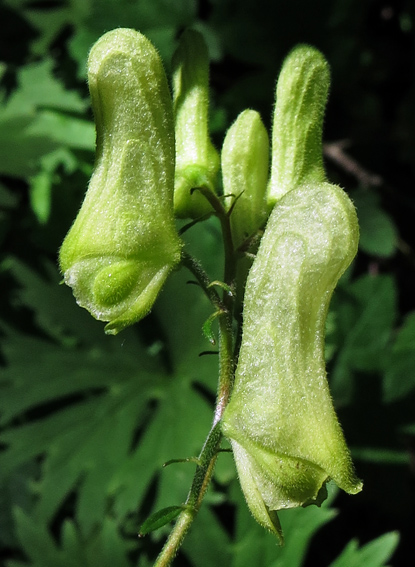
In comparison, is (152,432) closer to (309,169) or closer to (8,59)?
(309,169)

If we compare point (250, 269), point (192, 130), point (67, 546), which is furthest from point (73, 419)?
point (250, 269)

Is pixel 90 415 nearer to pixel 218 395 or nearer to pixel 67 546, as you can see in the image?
pixel 67 546

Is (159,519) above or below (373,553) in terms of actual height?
above

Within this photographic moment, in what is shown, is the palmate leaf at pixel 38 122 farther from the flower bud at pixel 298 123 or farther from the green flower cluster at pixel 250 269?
the green flower cluster at pixel 250 269

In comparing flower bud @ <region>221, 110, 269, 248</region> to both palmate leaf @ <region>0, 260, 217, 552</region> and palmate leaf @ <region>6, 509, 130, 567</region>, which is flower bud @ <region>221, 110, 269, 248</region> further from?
palmate leaf @ <region>6, 509, 130, 567</region>

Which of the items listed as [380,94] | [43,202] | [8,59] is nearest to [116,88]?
[43,202]

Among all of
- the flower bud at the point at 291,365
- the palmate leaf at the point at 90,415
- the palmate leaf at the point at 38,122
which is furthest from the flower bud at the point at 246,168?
the palmate leaf at the point at 38,122
